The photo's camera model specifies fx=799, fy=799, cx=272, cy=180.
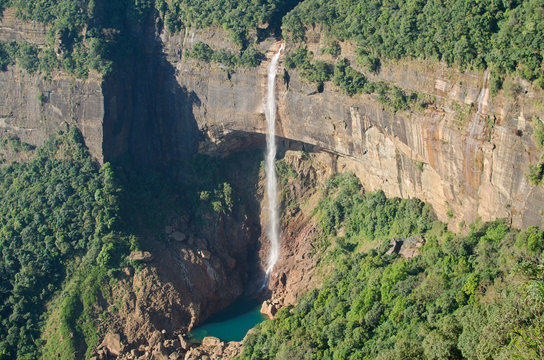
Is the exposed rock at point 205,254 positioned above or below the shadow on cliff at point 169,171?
below

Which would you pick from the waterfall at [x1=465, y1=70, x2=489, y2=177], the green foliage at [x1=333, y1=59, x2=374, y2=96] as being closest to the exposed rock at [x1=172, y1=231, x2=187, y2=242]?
the green foliage at [x1=333, y1=59, x2=374, y2=96]

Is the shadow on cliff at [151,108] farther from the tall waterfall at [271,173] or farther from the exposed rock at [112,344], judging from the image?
the exposed rock at [112,344]

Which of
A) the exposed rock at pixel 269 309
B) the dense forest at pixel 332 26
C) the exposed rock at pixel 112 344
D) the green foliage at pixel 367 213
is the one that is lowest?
the exposed rock at pixel 112 344

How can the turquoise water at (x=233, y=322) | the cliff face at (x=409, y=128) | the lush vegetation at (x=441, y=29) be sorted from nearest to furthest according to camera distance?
1. the lush vegetation at (x=441, y=29)
2. the cliff face at (x=409, y=128)
3. the turquoise water at (x=233, y=322)

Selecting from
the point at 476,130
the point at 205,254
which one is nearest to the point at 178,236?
the point at 205,254

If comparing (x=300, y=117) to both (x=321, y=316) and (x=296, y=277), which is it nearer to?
(x=296, y=277)

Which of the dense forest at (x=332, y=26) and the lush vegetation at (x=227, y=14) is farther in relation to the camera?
the lush vegetation at (x=227, y=14)

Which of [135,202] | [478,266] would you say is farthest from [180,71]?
[478,266]

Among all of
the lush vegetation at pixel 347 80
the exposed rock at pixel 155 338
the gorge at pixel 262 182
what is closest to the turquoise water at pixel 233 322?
the gorge at pixel 262 182

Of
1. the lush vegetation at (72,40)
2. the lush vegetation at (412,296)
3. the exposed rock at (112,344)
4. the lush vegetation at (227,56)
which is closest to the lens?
the lush vegetation at (412,296)
